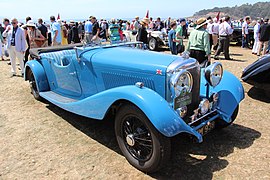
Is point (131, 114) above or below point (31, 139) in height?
above

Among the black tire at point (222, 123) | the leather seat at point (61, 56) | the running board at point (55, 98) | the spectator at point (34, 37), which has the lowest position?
the black tire at point (222, 123)

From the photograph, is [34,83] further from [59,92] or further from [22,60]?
[22,60]

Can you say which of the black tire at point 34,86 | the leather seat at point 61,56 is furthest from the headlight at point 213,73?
the black tire at point 34,86

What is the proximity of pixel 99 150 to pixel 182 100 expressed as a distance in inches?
53.1

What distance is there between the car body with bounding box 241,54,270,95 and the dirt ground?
2.30ft

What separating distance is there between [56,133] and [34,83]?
6.33ft

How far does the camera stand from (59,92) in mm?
4820

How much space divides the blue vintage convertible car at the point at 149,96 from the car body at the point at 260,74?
1.71 metres

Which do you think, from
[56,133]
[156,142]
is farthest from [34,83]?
[156,142]

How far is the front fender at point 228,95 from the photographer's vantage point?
3564 millimetres

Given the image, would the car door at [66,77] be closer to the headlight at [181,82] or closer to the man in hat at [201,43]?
the headlight at [181,82]

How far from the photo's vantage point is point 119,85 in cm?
354

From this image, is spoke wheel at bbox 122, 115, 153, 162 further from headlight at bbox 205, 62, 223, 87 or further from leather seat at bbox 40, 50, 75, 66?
leather seat at bbox 40, 50, 75, 66

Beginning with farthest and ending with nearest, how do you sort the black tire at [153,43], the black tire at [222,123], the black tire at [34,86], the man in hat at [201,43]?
the black tire at [153,43]
the man in hat at [201,43]
the black tire at [34,86]
the black tire at [222,123]
